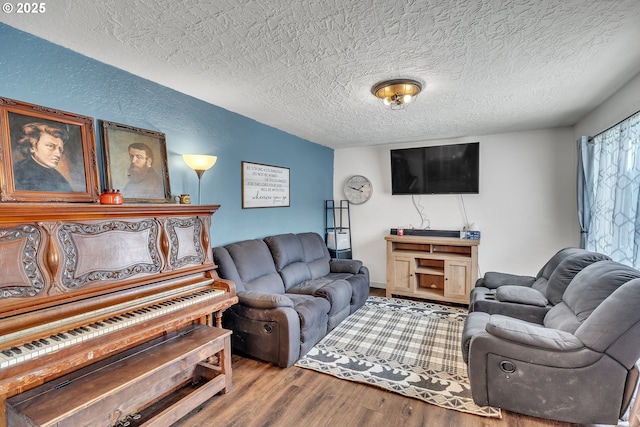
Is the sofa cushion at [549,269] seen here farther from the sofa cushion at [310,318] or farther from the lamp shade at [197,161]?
the lamp shade at [197,161]

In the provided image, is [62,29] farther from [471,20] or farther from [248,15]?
A: [471,20]

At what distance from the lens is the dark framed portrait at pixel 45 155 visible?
1601 millimetres

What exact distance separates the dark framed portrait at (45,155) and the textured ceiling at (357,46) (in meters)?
0.45

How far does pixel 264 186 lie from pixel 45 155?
2.13 meters

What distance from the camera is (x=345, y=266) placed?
4.19 meters

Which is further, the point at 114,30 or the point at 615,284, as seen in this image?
the point at 615,284

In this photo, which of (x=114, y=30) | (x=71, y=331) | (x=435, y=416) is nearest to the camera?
(x=71, y=331)

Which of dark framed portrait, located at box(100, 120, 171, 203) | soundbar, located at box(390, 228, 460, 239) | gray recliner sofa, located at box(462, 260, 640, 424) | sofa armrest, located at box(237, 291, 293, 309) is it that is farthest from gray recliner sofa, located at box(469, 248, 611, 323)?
dark framed portrait, located at box(100, 120, 171, 203)

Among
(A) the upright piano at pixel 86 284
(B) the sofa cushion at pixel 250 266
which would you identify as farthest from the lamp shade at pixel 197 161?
(B) the sofa cushion at pixel 250 266

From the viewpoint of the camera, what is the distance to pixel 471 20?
1.58 metres

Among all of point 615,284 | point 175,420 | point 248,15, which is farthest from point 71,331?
point 615,284

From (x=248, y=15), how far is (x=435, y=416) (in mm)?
2582

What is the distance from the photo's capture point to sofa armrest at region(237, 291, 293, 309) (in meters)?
2.53

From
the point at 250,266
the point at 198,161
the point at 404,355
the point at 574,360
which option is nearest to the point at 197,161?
the point at 198,161
